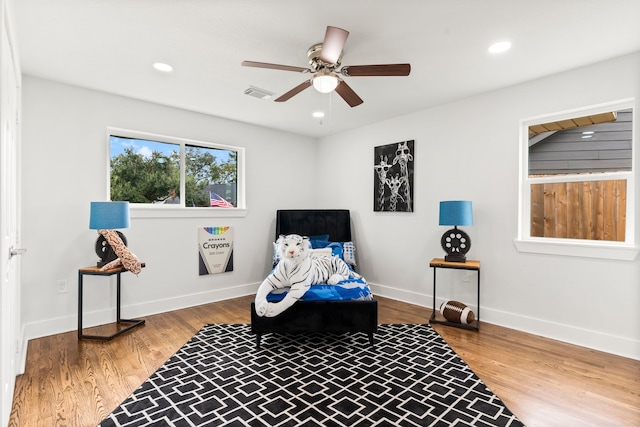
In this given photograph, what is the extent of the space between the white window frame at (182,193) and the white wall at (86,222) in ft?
0.18

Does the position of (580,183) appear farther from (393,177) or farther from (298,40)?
(298,40)

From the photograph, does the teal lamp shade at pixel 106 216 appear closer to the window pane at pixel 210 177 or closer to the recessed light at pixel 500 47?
the window pane at pixel 210 177

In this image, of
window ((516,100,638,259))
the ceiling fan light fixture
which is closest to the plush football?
window ((516,100,638,259))

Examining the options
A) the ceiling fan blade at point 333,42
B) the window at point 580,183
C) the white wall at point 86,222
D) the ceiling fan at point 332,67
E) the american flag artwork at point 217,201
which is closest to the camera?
the ceiling fan blade at point 333,42

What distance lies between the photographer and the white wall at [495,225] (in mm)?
2900

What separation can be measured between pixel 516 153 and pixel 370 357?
2.50 m

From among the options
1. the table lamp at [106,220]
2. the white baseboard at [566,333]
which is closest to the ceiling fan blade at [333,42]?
the table lamp at [106,220]

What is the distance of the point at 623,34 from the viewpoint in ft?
7.99

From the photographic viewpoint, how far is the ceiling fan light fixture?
2521 millimetres

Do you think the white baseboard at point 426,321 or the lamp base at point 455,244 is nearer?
the white baseboard at point 426,321

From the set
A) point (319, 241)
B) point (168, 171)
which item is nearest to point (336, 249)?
point (319, 241)

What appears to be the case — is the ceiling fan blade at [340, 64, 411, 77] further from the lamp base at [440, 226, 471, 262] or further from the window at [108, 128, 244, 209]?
the window at [108, 128, 244, 209]

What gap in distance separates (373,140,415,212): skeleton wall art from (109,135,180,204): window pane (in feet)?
8.76

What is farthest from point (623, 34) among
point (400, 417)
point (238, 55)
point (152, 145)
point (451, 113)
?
point (152, 145)
